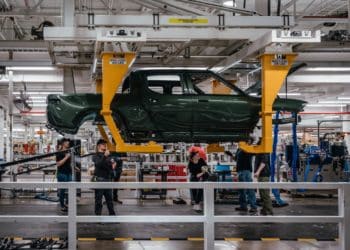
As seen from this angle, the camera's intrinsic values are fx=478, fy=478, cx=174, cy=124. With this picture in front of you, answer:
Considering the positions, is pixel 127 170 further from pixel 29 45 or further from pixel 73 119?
pixel 73 119

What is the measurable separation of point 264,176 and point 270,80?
551 cm

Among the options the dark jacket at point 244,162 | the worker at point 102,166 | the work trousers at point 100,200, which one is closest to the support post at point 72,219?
the work trousers at point 100,200

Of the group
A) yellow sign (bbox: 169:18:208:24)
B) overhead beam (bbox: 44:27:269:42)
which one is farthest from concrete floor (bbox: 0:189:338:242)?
yellow sign (bbox: 169:18:208:24)

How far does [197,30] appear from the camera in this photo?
17.4 ft

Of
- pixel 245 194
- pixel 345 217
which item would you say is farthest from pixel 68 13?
pixel 245 194

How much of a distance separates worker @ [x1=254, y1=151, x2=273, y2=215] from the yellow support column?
466cm

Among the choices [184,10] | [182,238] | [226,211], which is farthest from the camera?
[226,211]

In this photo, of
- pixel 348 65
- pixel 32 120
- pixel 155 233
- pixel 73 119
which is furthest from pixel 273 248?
pixel 32 120

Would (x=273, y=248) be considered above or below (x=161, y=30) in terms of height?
below

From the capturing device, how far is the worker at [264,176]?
10180 millimetres

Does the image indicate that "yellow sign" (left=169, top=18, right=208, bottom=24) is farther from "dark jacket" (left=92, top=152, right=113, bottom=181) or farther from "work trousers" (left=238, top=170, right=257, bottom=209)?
"work trousers" (left=238, top=170, right=257, bottom=209)

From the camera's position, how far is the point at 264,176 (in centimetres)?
1064

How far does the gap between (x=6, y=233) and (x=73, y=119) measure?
362 centimetres

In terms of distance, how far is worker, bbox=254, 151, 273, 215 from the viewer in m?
10.2
